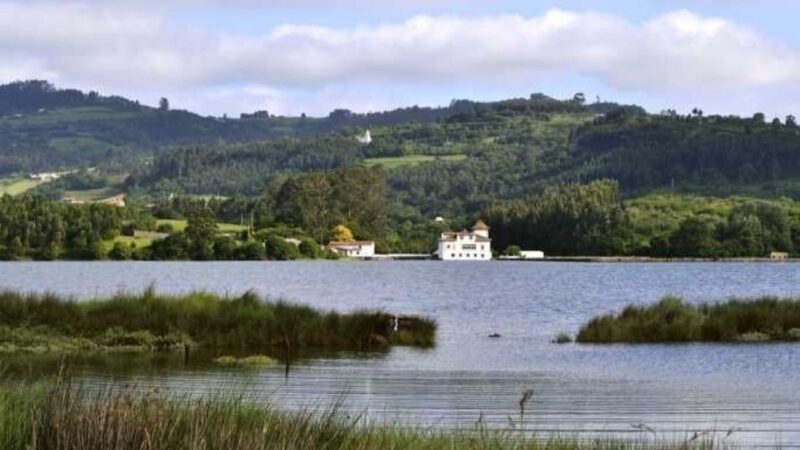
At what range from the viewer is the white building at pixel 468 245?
554ft

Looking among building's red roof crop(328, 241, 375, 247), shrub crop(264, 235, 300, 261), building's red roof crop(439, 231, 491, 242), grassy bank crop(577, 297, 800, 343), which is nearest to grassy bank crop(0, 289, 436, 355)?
grassy bank crop(577, 297, 800, 343)

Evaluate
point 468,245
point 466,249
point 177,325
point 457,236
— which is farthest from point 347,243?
point 177,325

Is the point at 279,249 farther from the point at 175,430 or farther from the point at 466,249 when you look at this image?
the point at 175,430

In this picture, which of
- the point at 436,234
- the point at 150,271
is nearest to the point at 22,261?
the point at 150,271

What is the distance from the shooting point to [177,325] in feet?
109

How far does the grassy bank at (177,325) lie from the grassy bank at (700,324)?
733cm

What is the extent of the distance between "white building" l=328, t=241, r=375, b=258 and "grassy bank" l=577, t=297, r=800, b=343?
115 m

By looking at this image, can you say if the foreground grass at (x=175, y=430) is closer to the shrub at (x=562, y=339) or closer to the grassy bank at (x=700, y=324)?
the grassy bank at (x=700, y=324)

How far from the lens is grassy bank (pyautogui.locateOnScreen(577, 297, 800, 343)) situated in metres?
37.8

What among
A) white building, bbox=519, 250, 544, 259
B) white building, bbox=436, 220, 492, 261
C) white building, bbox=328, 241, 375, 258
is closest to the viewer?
white building, bbox=328, 241, 375, 258

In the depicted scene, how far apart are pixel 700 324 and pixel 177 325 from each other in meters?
16.0

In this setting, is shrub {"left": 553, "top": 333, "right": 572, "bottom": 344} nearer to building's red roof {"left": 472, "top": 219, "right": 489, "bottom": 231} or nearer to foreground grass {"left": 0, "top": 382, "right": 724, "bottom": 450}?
foreground grass {"left": 0, "top": 382, "right": 724, "bottom": 450}

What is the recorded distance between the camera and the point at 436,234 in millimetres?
190250

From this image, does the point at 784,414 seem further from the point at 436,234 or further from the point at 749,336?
the point at 436,234
